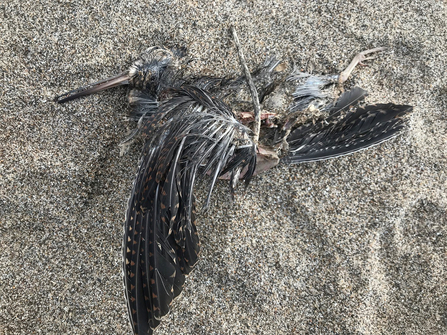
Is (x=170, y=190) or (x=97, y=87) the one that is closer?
(x=170, y=190)

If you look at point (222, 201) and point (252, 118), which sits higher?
point (252, 118)

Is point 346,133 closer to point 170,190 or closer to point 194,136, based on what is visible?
point 194,136

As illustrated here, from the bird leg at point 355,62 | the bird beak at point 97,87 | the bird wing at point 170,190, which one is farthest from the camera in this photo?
the bird leg at point 355,62

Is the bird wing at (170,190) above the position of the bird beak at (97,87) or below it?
below

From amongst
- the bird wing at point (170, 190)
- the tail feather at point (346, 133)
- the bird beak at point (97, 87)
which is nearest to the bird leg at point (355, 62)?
the tail feather at point (346, 133)

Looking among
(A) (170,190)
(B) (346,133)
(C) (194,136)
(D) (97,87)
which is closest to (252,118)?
(C) (194,136)

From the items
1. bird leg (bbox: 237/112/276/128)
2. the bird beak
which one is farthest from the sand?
bird leg (bbox: 237/112/276/128)

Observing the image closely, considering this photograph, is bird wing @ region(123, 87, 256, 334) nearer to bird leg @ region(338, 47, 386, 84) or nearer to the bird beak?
the bird beak

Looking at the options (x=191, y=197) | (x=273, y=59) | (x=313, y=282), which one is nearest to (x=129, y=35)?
(x=273, y=59)

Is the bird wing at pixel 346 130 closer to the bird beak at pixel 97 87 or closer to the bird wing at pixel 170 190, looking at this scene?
the bird wing at pixel 170 190
